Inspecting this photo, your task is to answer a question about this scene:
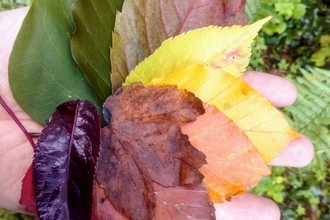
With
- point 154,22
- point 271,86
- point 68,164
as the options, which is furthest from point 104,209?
point 271,86

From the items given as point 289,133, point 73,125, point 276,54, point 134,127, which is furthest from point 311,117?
point 73,125

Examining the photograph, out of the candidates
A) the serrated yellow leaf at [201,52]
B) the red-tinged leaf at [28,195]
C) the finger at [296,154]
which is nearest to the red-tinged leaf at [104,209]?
the red-tinged leaf at [28,195]

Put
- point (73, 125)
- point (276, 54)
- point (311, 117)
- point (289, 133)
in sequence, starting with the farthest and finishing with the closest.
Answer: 1. point (276, 54)
2. point (311, 117)
3. point (289, 133)
4. point (73, 125)

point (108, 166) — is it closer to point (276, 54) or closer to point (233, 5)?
point (233, 5)

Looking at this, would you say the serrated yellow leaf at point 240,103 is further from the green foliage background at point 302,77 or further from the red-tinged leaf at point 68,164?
the green foliage background at point 302,77

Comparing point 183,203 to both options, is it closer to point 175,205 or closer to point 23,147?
point 175,205
